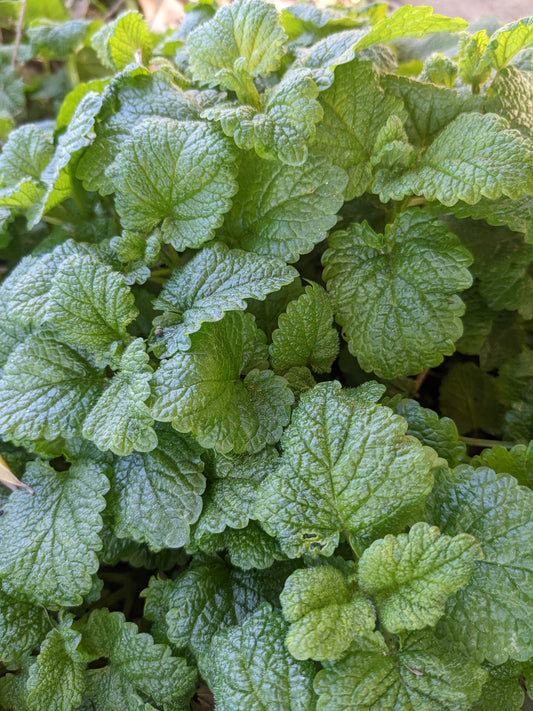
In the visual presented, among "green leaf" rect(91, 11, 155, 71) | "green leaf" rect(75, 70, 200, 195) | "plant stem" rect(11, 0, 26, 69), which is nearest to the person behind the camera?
"green leaf" rect(75, 70, 200, 195)

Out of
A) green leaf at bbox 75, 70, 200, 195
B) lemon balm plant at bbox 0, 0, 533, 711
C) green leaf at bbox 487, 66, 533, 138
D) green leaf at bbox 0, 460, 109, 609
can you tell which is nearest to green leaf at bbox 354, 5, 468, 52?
lemon balm plant at bbox 0, 0, 533, 711

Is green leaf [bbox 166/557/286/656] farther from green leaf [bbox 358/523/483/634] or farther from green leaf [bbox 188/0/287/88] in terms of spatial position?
green leaf [bbox 188/0/287/88]

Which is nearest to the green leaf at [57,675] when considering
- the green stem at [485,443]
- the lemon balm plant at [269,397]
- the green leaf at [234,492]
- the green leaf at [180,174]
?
the lemon balm plant at [269,397]

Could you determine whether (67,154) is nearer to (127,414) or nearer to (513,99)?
(127,414)

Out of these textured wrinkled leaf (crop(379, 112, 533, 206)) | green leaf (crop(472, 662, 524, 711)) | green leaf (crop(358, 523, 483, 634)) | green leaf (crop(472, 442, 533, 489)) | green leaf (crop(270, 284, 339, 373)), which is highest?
textured wrinkled leaf (crop(379, 112, 533, 206))

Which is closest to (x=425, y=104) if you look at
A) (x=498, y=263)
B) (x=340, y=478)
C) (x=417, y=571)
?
(x=498, y=263)

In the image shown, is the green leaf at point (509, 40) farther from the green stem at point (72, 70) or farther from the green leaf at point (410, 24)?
the green stem at point (72, 70)

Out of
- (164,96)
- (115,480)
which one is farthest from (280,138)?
(115,480)
